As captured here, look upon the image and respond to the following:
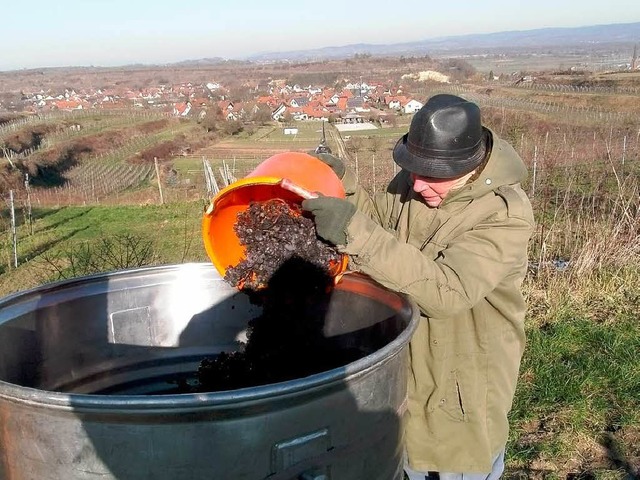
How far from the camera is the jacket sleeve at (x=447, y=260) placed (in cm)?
164

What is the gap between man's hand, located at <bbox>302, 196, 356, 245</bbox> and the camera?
1633mm

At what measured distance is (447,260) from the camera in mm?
1739

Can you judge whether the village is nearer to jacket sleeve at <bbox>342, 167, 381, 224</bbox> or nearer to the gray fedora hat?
jacket sleeve at <bbox>342, 167, 381, 224</bbox>

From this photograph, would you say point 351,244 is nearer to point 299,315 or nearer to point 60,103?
point 299,315

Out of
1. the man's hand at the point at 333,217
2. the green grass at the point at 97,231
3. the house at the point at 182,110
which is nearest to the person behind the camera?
the man's hand at the point at 333,217

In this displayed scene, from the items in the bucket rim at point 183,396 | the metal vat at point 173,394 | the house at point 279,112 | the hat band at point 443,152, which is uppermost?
the hat band at point 443,152

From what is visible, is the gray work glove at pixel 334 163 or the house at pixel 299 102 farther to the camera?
the house at pixel 299 102

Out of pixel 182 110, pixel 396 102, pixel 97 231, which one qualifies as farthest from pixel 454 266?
pixel 182 110

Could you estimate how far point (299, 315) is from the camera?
2.11m

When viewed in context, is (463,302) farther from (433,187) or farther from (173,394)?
(173,394)

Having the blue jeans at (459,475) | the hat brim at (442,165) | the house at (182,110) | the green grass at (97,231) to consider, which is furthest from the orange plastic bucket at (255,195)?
the house at (182,110)

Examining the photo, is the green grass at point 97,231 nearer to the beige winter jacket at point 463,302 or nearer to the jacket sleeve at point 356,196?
the jacket sleeve at point 356,196

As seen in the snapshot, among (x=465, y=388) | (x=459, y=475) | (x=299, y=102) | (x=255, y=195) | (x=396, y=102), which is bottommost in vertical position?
(x=299, y=102)

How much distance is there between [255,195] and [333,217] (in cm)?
60
